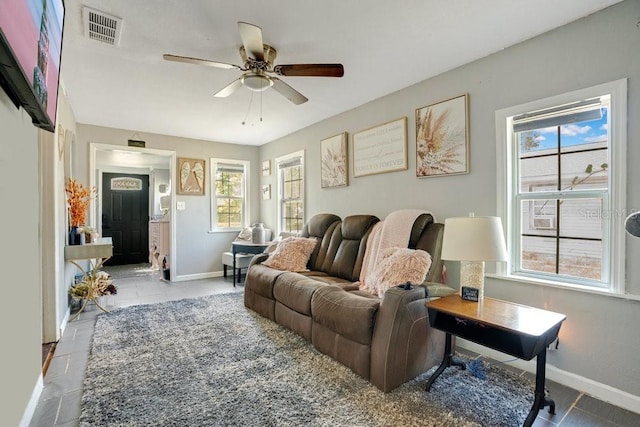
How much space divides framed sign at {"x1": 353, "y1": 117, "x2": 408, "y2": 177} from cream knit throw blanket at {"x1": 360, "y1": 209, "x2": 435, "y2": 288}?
598mm

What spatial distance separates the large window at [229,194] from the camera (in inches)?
223

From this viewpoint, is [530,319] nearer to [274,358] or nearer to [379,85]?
[274,358]

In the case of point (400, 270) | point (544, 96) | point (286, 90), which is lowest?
point (400, 270)

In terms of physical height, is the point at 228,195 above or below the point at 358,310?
above

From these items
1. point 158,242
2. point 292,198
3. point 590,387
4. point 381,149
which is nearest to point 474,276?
point 590,387

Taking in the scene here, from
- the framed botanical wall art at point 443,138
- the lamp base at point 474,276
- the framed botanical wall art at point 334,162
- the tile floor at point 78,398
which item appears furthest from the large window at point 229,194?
the lamp base at point 474,276

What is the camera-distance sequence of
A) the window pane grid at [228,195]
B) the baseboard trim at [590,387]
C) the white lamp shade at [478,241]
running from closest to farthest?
1. the baseboard trim at [590,387]
2. the white lamp shade at [478,241]
3. the window pane grid at [228,195]

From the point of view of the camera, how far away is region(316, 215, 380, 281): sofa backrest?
327cm

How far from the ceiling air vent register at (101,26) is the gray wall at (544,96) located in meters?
2.49

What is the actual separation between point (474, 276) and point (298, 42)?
2119 mm

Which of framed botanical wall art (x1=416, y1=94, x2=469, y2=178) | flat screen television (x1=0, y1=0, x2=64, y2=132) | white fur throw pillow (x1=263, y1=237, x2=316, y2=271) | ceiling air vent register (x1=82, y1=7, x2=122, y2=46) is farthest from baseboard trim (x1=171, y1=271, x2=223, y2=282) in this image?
framed botanical wall art (x1=416, y1=94, x2=469, y2=178)

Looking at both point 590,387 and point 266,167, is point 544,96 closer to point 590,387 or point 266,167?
point 590,387

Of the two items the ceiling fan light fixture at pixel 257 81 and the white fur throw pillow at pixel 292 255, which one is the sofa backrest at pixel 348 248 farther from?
the ceiling fan light fixture at pixel 257 81

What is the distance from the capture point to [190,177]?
5.39 m
